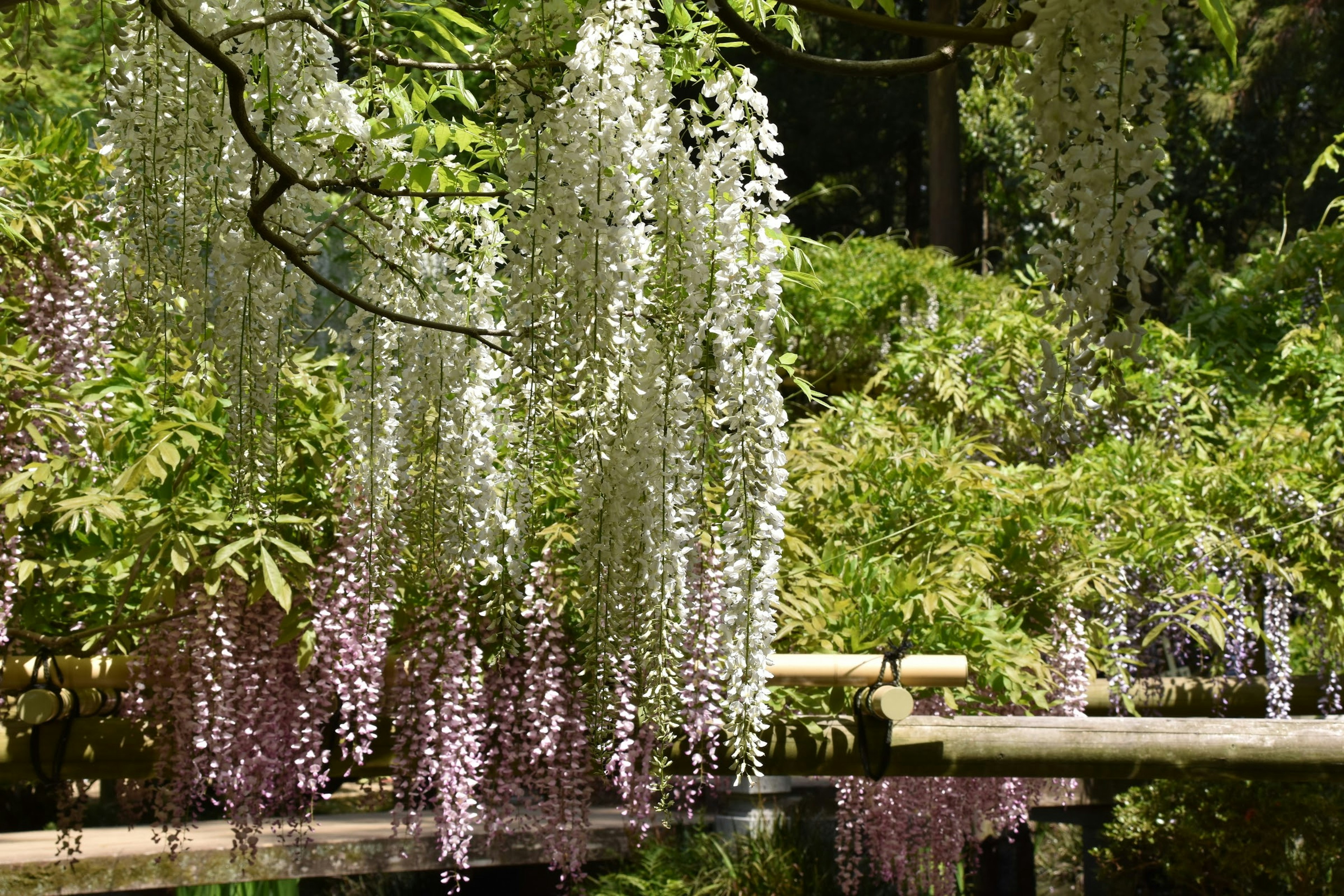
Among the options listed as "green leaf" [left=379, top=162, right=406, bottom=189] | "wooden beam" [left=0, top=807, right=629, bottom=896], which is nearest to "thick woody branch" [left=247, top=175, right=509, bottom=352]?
"green leaf" [left=379, top=162, right=406, bottom=189]

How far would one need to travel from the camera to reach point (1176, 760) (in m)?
3.27

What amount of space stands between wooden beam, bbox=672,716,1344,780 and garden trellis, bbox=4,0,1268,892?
0.29m

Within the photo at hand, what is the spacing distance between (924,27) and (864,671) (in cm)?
188

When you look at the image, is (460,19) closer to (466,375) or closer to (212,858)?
(466,375)

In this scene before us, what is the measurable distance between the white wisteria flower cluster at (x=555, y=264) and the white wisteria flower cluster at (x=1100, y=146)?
1.83ft

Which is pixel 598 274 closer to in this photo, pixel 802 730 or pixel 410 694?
pixel 410 694

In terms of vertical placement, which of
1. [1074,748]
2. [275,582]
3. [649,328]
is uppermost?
[649,328]

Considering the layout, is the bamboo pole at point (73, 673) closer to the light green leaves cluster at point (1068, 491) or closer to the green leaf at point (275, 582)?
the green leaf at point (275, 582)

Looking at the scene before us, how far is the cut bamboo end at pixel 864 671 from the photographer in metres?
2.89

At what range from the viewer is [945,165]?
10742 mm

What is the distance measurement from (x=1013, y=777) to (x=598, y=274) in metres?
2.21

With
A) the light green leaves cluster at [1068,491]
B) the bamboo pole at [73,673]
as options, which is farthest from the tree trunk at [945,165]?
the bamboo pole at [73,673]

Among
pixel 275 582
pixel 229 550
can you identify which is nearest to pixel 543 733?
pixel 275 582

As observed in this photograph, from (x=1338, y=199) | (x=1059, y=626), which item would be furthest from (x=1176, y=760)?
(x=1338, y=199)
